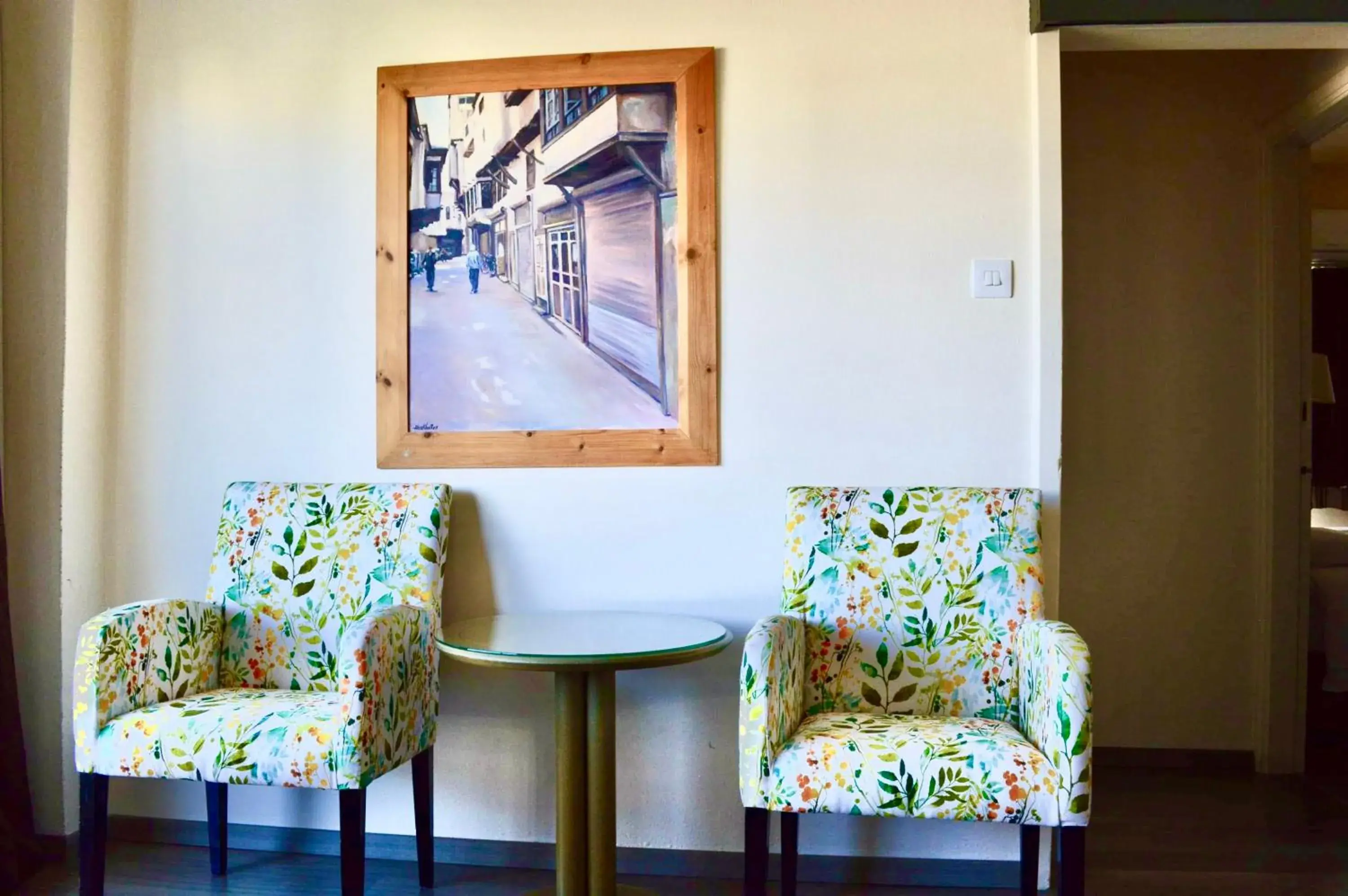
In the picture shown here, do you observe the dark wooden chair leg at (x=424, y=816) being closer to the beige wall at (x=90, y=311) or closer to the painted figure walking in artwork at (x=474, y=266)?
the beige wall at (x=90, y=311)

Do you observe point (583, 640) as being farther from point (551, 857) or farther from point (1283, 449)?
point (1283, 449)

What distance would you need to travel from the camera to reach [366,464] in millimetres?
2779

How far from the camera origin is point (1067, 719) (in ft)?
6.23

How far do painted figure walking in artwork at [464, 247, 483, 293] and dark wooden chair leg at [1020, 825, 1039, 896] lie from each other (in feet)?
5.91

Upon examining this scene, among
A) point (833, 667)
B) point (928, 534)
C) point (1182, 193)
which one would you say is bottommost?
point (833, 667)

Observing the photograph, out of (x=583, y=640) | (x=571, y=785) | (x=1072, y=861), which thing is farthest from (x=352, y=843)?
(x=1072, y=861)

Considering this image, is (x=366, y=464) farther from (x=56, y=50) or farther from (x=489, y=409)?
(x=56, y=50)

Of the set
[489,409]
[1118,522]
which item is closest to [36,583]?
[489,409]

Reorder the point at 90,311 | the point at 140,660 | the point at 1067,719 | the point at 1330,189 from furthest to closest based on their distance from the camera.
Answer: the point at 1330,189 < the point at 90,311 < the point at 140,660 < the point at 1067,719

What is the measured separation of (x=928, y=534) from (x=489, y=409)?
1123 mm

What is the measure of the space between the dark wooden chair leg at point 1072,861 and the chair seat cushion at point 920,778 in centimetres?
6

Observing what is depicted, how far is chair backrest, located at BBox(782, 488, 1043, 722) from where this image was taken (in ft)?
7.63

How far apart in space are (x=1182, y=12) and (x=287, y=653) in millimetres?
2552

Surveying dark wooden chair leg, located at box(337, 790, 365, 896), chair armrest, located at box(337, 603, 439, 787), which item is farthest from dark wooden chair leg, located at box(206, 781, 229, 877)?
Answer: dark wooden chair leg, located at box(337, 790, 365, 896)
